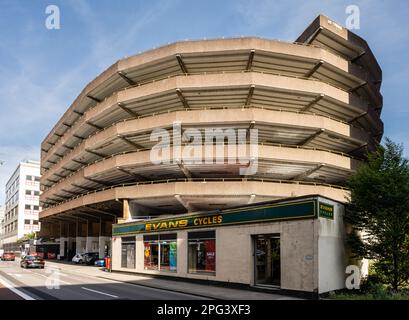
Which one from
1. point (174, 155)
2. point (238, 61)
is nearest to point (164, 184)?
point (174, 155)

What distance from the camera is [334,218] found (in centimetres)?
1973

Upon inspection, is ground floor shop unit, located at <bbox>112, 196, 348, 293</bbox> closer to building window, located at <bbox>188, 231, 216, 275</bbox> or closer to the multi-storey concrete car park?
building window, located at <bbox>188, 231, 216, 275</bbox>

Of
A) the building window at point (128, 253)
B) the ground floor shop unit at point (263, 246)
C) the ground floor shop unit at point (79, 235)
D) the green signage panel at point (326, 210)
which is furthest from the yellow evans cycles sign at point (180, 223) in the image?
the ground floor shop unit at point (79, 235)

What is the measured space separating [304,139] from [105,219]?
33.0 m

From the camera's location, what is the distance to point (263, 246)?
21.3 meters

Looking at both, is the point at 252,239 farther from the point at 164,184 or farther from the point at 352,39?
the point at 352,39

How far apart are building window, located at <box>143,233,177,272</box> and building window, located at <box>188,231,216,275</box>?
1.91 meters

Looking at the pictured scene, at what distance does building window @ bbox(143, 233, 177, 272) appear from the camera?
27.2 m

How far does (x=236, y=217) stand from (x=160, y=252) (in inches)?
346

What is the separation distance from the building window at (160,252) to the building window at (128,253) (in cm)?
201

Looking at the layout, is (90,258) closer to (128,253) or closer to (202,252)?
(128,253)

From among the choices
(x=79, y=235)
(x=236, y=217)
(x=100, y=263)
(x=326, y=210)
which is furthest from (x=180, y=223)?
(x=79, y=235)

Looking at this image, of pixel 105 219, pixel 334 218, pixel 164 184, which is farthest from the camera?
pixel 105 219

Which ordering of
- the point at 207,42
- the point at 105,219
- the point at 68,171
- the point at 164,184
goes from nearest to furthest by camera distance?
1. the point at 207,42
2. the point at 164,184
3. the point at 105,219
4. the point at 68,171
